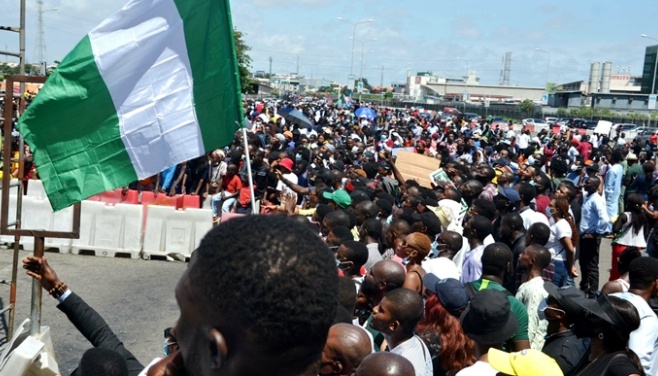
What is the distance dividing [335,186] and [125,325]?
3601 millimetres

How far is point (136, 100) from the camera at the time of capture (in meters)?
5.43

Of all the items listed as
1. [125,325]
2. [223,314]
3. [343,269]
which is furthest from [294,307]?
[125,325]

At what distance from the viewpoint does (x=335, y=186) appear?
1098cm

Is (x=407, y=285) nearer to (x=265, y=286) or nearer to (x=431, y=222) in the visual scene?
(x=431, y=222)

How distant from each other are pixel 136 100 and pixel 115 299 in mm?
4919

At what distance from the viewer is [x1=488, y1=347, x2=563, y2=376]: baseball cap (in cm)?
365

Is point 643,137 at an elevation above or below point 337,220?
above

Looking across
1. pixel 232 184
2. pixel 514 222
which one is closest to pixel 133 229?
pixel 232 184

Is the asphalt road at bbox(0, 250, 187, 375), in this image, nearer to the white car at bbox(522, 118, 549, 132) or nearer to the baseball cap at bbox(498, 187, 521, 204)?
the baseball cap at bbox(498, 187, 521, 204)

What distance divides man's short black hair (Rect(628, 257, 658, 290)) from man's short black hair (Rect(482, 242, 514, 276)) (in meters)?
0.89

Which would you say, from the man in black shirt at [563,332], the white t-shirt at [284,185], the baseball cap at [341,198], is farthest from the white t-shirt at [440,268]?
the white t-shirt at [284,185]

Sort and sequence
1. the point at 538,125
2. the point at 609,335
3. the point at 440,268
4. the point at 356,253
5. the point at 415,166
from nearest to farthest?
the point at 609,335 < the point at 356,253 < the point at 440,268 < the point at 415,166 < the point at 538,125

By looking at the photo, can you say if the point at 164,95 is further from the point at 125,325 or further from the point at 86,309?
the point at 125,325

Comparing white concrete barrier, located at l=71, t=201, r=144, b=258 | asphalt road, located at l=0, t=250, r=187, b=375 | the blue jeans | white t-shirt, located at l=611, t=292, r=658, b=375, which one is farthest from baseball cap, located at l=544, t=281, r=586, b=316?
white concrete barrier, located at l=71, t=201, r=144, b=258
